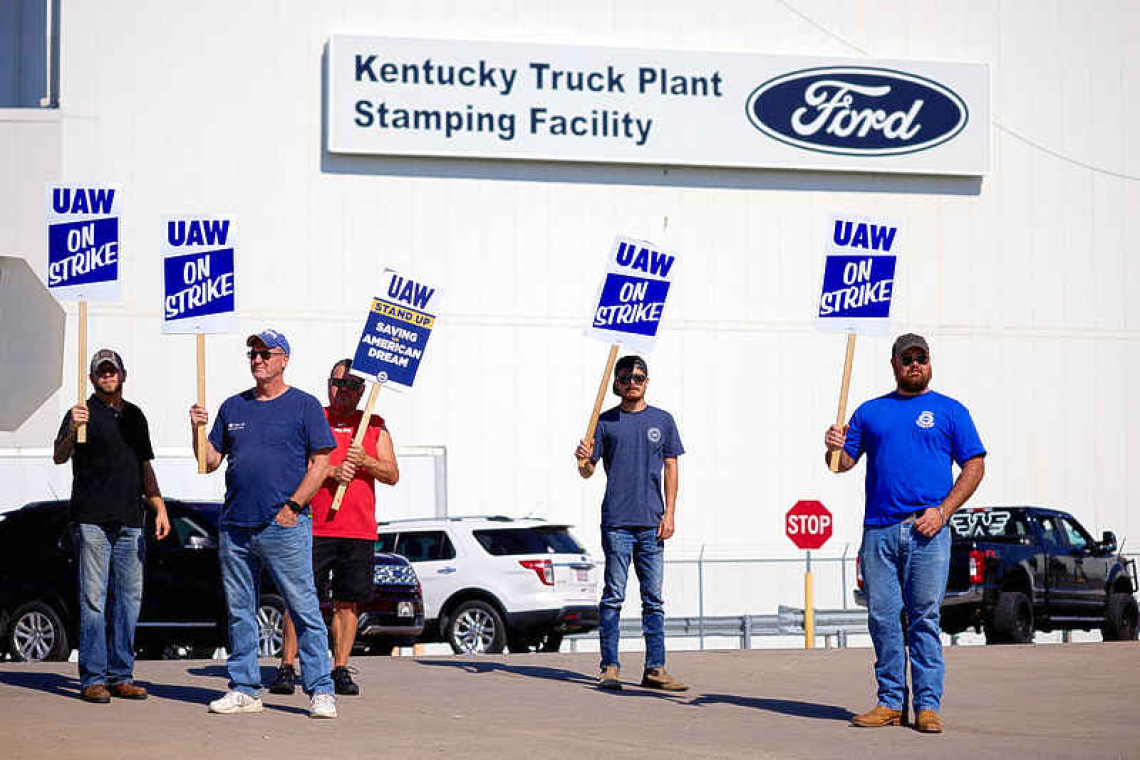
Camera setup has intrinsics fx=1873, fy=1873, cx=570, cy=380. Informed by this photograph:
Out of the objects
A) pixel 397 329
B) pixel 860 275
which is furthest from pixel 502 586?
pixel 860 275

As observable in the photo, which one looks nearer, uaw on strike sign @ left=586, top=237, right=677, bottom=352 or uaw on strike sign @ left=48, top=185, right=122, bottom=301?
uaw on strike sign @ left=48, top=185, right=122, bottom=301

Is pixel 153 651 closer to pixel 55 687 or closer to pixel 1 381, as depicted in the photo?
pixel 55 687

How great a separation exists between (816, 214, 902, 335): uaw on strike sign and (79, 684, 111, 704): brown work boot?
4.96m

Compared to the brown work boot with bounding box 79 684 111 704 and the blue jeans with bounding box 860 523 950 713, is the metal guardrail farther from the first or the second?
the blue jeans with bounding box 860 523 950 713

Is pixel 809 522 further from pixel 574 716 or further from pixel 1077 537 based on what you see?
pixel 574 716

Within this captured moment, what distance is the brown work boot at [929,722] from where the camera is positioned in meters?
9.99

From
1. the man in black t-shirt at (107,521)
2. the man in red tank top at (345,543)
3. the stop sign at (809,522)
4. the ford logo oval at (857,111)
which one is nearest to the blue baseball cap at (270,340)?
the man in black t-shirt at (107,521)

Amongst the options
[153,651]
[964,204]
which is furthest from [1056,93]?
[153,651]

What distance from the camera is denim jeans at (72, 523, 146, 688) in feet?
36.1

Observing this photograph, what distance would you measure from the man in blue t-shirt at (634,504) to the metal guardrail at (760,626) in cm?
1371

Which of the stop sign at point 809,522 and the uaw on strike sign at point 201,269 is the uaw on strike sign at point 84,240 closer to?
the uaw on strike sign at point 201,269

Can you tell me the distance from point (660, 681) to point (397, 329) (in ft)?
9.71

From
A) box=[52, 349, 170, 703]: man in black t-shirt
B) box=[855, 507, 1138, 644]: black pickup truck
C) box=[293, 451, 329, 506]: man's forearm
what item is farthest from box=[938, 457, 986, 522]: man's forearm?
box=[855, 507, 1138, 644]: black pickup truck

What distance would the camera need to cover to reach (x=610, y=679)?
41.2ft
